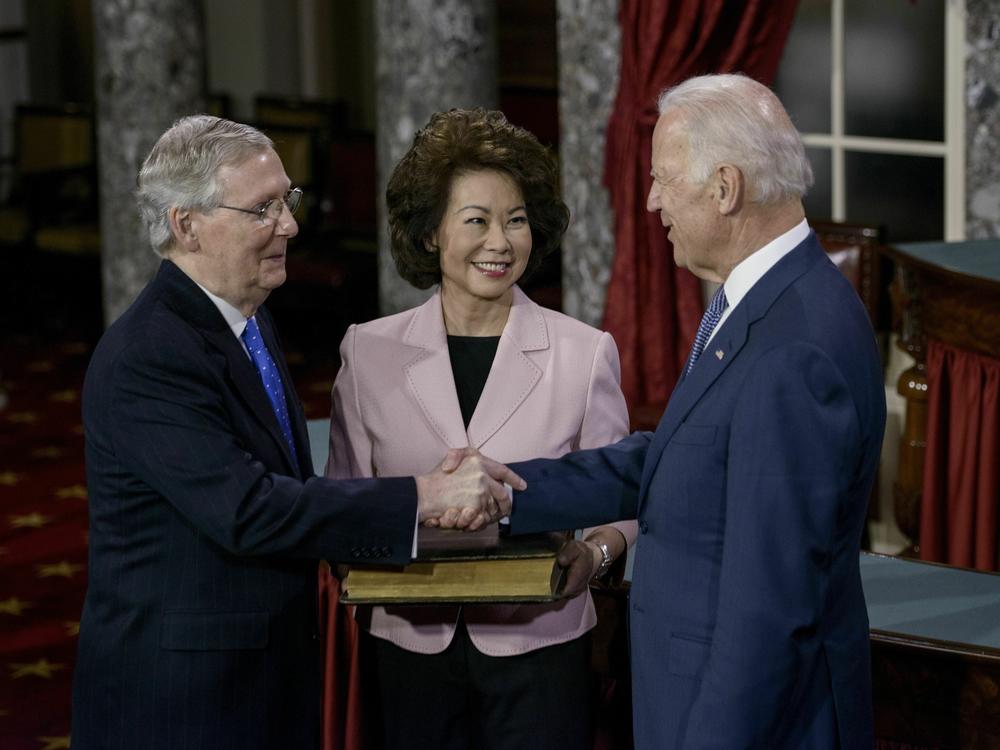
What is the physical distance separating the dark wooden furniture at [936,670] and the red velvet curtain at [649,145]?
8.70 feet

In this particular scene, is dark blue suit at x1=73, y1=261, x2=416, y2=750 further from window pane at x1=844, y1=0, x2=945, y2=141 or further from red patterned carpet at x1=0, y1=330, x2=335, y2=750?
window pane at x1=844, y1=0, x2=945, y2=141

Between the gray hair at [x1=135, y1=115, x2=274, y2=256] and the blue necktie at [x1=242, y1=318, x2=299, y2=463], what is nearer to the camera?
the gray hair at [x1=135, y1=115, x2=274, y2=256]

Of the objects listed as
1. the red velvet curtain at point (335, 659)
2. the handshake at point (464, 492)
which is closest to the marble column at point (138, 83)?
the red velvet curtain at point (335, 659)

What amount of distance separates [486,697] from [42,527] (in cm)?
371

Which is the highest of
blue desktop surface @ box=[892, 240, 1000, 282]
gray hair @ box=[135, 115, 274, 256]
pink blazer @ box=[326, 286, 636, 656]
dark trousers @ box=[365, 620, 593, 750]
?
gray hair @ box=[135, 115, 274, 256]

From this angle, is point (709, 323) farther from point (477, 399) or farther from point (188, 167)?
point (188, 167)

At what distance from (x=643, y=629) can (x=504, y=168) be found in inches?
31.9

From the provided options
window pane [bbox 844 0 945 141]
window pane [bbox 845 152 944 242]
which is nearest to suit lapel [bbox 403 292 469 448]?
window pane [bbox 845 152 944 242]

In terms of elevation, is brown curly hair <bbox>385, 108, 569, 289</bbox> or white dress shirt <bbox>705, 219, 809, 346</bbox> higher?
brown curly hair <bbox>385, 108, 569, 289</bbox>

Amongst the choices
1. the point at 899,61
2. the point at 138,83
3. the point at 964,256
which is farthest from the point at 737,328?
the point at 138,83

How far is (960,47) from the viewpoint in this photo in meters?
5.22

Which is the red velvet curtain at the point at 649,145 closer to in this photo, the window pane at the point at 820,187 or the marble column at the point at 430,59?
the marble column at the point at 430,59

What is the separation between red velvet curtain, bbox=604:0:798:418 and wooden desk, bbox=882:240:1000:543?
93cm

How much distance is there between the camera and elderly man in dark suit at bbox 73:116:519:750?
86.2 inches
